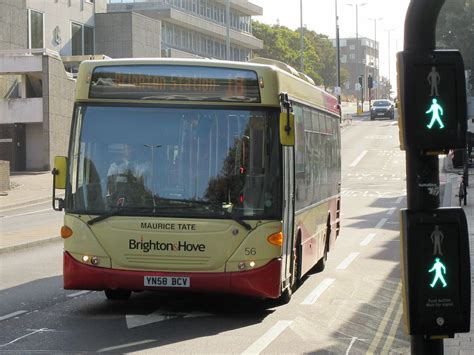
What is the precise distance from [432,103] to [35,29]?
63032 mm

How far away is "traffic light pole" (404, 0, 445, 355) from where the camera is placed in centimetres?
545

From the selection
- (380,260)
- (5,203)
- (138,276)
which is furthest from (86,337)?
(5,203)

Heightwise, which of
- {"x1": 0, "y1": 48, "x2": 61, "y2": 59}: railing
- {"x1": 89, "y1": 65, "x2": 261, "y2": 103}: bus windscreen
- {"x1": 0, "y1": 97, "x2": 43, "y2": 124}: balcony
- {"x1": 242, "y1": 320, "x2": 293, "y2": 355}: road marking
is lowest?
{"x1": 242, "y1": 320, "x2": 293, "y2": 355}: road marking

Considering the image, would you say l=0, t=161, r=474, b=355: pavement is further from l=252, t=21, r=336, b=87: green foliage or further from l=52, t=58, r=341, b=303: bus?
l=252, t=21, r=336, b=87: green foliage

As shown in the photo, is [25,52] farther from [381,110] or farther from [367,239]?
Answer: [381,110]

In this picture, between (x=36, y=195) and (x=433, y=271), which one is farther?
(x=36, y=195)

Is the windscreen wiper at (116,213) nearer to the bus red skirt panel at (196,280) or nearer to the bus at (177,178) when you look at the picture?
the bus at (177,178)

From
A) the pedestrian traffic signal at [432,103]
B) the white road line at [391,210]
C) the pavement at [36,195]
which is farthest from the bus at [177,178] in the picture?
the white road line at [391,210]

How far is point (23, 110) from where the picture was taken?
56062 mm

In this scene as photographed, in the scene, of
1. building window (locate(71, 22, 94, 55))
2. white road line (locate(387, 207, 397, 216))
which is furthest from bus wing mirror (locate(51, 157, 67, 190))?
building window (locate(71, 22, 94, 55))

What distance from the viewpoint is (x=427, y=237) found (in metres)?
5.34

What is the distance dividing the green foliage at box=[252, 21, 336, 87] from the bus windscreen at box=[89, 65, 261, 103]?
114932 mm

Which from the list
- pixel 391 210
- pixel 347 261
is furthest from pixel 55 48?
pixel 347 261

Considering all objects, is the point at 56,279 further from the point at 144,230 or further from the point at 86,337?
the point at 86,337
